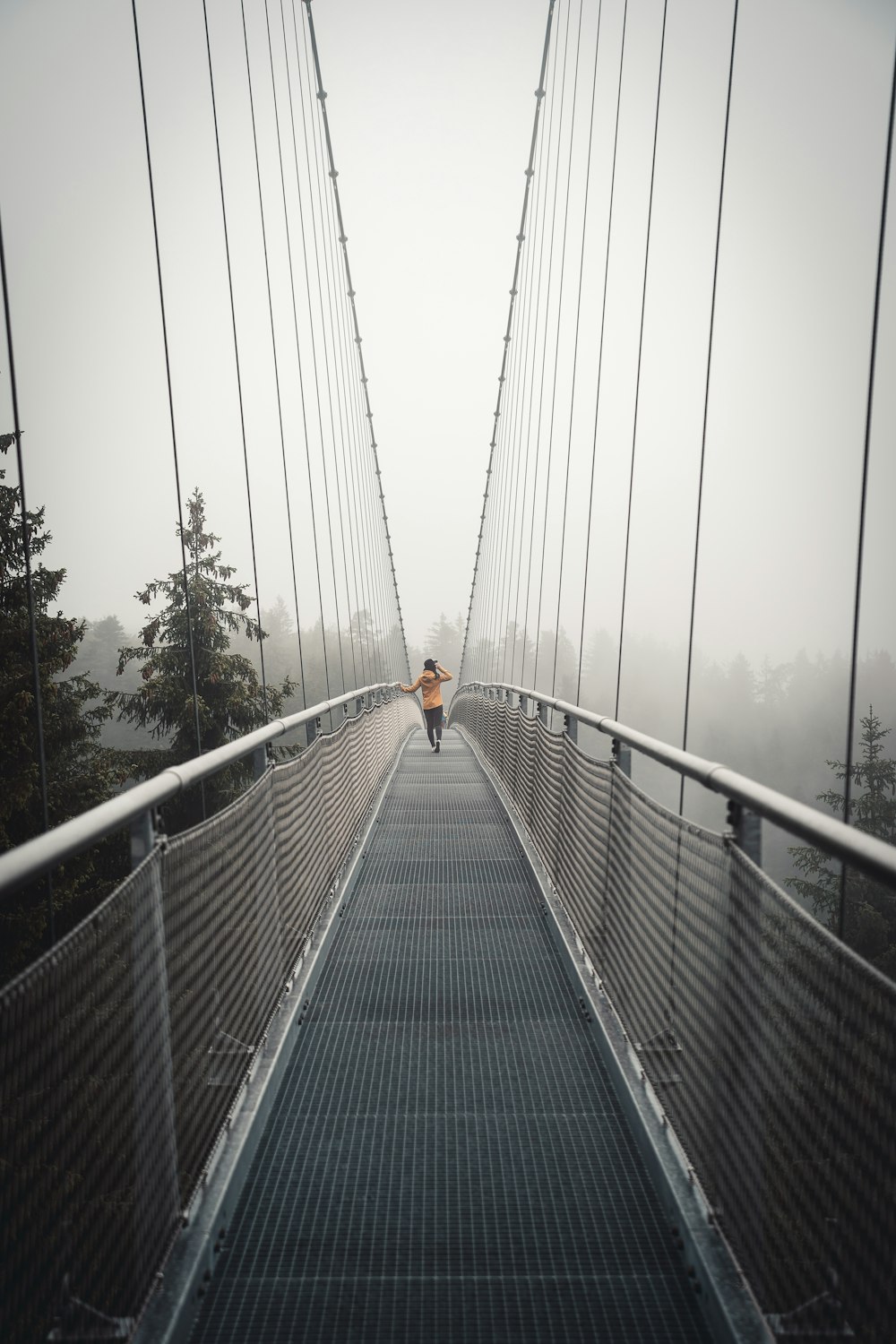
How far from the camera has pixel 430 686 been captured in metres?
11.6

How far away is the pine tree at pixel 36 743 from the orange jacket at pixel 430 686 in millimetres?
4811

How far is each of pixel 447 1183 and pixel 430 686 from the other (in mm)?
9613

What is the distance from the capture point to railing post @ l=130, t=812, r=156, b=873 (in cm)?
162

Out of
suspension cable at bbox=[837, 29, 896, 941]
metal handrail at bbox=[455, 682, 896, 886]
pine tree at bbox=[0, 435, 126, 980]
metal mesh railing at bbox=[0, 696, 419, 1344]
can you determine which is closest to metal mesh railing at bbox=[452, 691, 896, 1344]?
metal handrail at bbox=[455, 682, 896, 886]

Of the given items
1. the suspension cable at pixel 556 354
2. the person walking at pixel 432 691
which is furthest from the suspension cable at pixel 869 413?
the suspension cable at pixel 556 354

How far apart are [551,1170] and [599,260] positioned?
1485 cm

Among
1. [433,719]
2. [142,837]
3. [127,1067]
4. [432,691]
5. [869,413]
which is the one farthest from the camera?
[433,719]

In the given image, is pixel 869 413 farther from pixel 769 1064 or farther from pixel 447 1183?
pixel 447 1183

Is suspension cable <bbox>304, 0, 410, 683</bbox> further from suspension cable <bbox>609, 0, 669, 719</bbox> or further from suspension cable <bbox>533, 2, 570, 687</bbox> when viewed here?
suspension cable <bbox>609, 0, 669, 719</bbox>

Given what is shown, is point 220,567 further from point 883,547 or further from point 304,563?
point 883,547

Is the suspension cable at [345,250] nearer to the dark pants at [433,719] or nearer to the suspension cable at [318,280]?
the suspension cable at [318,280]

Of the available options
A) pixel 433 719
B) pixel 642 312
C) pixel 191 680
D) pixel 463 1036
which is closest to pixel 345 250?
pixel 191 680

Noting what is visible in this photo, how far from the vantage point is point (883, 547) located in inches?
336

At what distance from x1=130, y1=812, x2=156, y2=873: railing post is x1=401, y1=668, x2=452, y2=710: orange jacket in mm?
9371
